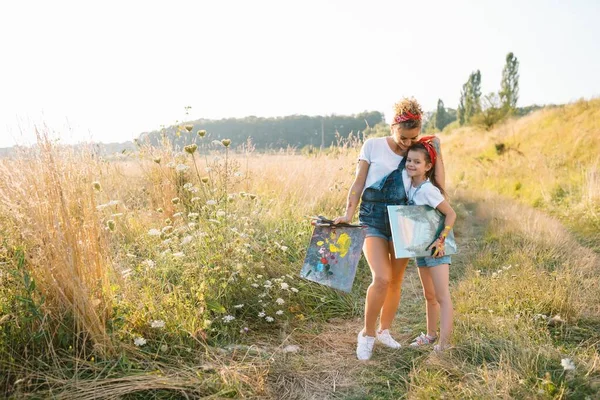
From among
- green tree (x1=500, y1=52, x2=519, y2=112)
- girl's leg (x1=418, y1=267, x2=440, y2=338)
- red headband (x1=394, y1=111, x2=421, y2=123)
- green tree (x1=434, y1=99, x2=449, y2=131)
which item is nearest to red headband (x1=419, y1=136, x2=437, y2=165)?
red headband (x1=394, y1=111, x2=421, y2=123)

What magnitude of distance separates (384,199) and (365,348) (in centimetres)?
102

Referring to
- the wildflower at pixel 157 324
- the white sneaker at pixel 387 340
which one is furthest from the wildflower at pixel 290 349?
the wildflower at pixel 157 324

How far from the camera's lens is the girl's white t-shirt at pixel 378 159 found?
10.7 feet

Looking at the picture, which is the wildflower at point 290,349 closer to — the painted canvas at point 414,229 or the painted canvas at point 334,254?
the painted canvas at point 334,254

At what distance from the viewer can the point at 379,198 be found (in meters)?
3.24

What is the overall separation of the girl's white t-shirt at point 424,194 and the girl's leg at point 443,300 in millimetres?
430

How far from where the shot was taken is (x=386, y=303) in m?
3.49

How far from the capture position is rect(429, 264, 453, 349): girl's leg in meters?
3.13

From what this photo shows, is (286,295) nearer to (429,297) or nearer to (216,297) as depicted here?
(216,297)

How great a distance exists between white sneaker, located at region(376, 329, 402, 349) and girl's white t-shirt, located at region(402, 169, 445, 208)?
0.99 m

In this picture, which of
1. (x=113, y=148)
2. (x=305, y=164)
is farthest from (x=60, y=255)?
(x=305, y=164)

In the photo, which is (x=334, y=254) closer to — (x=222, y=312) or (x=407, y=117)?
(x=222, y=312)

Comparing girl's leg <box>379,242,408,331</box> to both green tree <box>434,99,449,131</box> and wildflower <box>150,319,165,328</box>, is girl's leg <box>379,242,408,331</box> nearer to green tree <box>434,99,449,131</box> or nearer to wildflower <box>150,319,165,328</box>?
wildflower <box>150,319,165,328</box>

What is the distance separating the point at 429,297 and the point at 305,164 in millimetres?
5175
